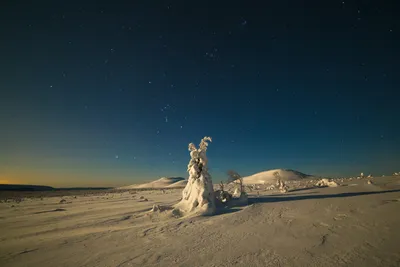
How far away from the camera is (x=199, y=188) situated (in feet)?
45.3

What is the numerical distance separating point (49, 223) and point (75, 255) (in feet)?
25.8

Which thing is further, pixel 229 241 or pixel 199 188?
pixel 199 188

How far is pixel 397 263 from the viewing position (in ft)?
18.3

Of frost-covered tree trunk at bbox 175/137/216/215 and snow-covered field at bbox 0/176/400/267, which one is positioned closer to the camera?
snow-covered field at bbox 0/176/400/267

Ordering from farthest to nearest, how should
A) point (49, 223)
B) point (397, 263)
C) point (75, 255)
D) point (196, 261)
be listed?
1. point (49, 223)
2. point (75, 255)
3. point (196, 261)
4. point (397, 263)

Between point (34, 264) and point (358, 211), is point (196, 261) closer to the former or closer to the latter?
point (34, 264)

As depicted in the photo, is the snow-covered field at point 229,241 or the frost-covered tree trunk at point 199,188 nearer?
the snow-covered field at point 229,241

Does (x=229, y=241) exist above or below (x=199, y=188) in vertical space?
below

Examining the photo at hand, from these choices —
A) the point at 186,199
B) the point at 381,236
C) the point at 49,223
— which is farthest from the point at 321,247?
the point at 49,223

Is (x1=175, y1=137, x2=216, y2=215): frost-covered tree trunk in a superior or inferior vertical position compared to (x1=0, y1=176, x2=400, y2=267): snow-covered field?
superior

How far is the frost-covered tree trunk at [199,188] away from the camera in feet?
43.0

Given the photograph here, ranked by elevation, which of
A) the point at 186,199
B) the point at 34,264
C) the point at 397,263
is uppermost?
the point at 186,199

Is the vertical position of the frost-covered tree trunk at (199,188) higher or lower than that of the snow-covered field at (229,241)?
higher

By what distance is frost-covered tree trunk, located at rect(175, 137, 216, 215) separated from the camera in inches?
516
